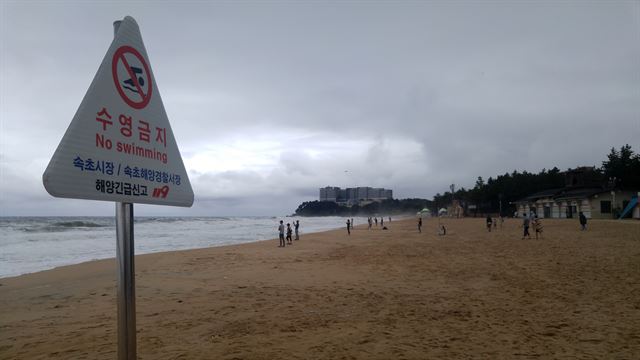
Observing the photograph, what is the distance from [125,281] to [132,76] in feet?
3.95

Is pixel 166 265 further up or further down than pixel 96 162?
further down

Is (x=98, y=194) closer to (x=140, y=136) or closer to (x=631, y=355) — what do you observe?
(x=140, y=136)

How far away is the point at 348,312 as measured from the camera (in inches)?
298

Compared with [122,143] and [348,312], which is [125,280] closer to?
[122,143]

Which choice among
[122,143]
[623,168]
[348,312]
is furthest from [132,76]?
[623,168]

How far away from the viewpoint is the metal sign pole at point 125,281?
7.66ft

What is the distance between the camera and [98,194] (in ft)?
6.87

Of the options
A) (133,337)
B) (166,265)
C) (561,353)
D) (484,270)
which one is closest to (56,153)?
(133,337)

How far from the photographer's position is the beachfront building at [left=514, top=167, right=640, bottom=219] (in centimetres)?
4612

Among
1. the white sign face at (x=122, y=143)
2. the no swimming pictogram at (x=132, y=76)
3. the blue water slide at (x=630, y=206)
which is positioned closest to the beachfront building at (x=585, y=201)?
the blue water slide at (x=630, y=206)

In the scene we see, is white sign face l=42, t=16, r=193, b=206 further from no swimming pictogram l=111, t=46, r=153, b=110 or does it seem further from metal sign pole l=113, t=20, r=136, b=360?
metal sign pole l=113, t=20, r=136, b=360

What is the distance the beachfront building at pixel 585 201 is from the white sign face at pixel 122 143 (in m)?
38.1

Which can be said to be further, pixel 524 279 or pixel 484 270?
pixel 484 270

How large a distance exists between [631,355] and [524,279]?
18.5ft
